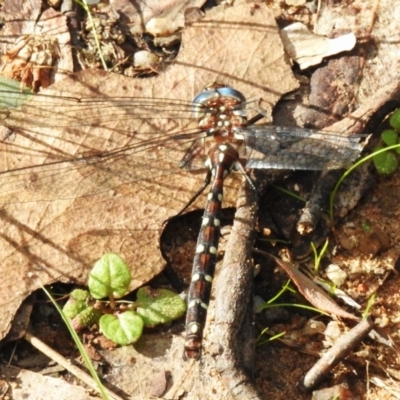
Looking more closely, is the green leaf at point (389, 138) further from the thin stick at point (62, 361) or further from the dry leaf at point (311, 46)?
the thin stick at point (62, 361)

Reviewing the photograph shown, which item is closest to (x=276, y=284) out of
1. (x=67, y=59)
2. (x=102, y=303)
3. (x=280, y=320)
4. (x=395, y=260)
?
(x=280, y=320)

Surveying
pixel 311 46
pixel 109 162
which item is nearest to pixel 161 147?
pixel 109 162

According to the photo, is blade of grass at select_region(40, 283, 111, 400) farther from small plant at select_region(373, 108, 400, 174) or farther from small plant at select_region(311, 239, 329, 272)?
small plant at select_region(373, 108, 400, 174)

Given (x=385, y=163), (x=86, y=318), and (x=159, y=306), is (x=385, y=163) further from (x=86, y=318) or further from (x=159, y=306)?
(x=86, y=318)

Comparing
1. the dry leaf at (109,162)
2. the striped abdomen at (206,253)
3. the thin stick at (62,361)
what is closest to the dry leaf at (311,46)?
the dry leaf at (109,162)

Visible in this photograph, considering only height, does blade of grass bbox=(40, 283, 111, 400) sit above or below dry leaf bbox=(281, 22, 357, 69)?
below

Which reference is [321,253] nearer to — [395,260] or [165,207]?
[395,260]

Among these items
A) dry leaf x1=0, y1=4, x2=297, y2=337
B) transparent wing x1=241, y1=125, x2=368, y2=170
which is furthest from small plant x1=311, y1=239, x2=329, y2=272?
dry leaf x1=0, y1=4, x2=297, y2=337
